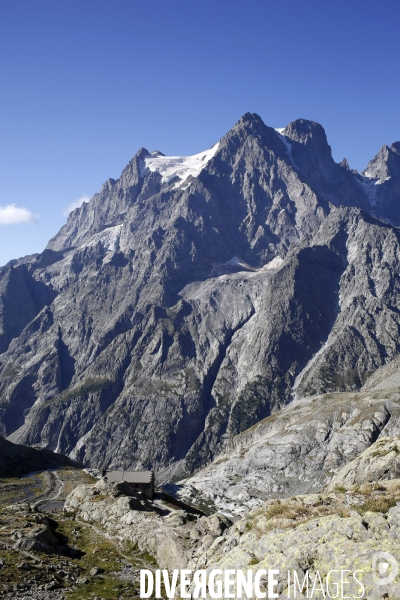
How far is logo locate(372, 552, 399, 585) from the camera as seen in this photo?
16422 millimetres

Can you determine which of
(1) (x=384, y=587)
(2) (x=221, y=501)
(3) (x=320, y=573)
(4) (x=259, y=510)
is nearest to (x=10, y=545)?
(4) (x=259, y=510)

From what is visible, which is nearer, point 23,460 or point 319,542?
point 319,542

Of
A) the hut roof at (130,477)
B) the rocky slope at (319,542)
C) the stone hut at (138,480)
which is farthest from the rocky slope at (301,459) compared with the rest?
the rocky slope at (319,542)

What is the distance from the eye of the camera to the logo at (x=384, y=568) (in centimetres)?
1642

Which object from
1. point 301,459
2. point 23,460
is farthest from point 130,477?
point 301,459

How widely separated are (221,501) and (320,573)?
6188 inches

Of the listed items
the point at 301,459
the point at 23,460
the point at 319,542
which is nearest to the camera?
the point at 319,542

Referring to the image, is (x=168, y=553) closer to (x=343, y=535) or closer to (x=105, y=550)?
(x=105, y=550)

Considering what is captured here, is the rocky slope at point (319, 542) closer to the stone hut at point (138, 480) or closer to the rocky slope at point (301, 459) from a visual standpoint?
the stone hut at point (138, 480)

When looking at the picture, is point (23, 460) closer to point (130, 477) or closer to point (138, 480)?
point (130, 477)

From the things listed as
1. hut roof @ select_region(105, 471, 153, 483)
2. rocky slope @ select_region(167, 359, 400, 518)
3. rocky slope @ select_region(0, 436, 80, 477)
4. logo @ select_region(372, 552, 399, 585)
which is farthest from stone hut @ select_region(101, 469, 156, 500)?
logo @ select_region(372, 552, 399, 585)

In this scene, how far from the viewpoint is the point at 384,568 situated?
16812 millimetres

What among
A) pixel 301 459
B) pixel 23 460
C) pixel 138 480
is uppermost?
pixel 138 480

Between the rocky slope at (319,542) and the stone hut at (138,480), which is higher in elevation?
the rocky slope at (319,542)
